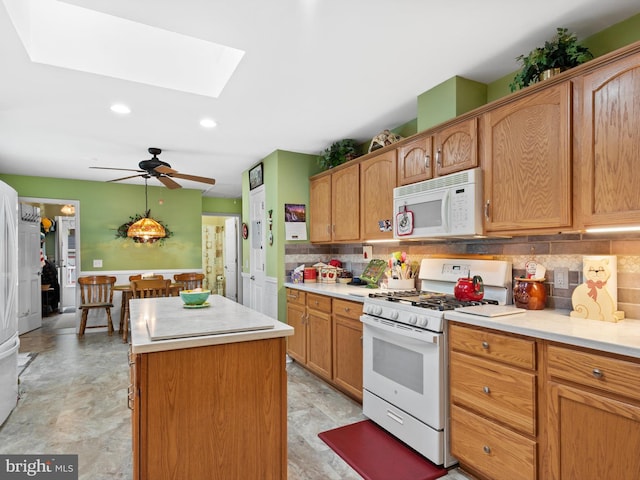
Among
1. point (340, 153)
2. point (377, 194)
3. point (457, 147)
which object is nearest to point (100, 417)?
point (377, 194)

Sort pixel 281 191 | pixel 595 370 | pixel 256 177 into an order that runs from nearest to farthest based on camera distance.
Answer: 1. pixel 595 370
2. pixel 281 191
3. pixel 256 177

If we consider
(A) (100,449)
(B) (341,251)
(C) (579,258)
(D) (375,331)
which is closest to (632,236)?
(C) (579,258)

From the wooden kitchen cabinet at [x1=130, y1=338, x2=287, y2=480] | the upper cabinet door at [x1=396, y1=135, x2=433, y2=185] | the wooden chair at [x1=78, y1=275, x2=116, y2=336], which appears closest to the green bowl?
the wooden kitchen cabinet at [x1=130, y1=338, x2=287, y2=480]

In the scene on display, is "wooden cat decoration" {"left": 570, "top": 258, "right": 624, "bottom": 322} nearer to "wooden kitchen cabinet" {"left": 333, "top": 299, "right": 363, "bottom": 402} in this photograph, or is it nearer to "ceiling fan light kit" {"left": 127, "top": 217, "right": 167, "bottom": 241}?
"wooden kitchen cabinet" {"left": 333, "top": 299, "right": 363, "bottom": 402}

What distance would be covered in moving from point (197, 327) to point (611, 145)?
206 centimetres

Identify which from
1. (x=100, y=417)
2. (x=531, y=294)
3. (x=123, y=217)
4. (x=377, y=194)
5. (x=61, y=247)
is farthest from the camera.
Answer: (x=61, y=247)

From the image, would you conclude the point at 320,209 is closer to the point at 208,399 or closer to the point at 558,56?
the point at 558,56

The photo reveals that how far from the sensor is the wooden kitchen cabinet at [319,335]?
318cm

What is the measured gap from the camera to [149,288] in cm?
454

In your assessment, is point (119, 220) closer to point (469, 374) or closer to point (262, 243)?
point (262, 243)

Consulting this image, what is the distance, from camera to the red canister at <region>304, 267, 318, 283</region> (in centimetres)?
394

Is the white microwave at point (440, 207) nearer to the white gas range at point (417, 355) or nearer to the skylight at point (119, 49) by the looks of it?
the white gas range at point (417, 355)

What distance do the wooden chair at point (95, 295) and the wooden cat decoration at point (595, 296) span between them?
17.9 feet

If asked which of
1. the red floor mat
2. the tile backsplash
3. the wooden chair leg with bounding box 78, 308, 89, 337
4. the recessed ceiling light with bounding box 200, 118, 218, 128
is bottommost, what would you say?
the red floor mat
